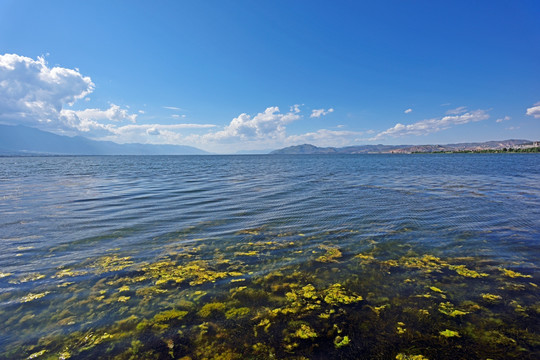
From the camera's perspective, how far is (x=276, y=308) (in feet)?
20.6

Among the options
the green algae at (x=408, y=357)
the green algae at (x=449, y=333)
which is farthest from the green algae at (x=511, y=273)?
the green algae at (x=408, y=357)

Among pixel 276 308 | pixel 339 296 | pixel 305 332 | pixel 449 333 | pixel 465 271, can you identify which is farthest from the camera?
pixel 465 271

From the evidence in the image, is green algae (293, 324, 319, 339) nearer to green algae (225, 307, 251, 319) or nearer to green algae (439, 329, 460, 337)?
green algae (225, 307, 251, 319)

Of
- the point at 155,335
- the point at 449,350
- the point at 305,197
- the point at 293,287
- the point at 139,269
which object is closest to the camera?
the point at 449,350

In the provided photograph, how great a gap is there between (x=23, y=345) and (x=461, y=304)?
33.7ft

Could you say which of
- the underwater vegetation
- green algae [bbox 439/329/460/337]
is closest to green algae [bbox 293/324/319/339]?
the underwater vegetation

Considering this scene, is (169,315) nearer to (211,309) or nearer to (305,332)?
(211,309)

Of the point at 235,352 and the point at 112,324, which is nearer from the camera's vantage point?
the point at 235,352

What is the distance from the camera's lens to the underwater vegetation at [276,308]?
500cm

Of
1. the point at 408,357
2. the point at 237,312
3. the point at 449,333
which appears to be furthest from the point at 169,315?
the point at 449,333

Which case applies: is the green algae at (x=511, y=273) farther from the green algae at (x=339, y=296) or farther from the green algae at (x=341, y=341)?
the green algae at (x=341, y=341)

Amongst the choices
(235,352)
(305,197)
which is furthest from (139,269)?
(305,197)

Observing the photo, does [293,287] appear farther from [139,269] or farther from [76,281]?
[76,281]

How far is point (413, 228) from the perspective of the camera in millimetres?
12453
